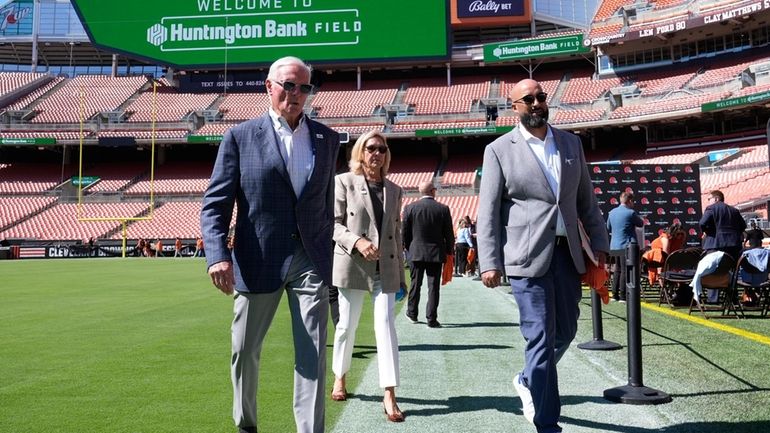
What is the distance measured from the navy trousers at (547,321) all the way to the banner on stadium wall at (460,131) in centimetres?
3941

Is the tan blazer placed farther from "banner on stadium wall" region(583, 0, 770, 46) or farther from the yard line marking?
"banner on stadium wall" region(583, 0, 770, 46)

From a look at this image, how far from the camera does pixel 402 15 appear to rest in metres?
48.0

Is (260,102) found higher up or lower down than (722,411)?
higher up

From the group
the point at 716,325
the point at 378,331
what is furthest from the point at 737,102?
the point at 378,331

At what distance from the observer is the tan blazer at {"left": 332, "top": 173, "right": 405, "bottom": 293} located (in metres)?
4.70

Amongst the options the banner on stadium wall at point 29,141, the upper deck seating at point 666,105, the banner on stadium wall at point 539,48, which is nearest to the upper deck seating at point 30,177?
the banner on stadium wall at point 29,141

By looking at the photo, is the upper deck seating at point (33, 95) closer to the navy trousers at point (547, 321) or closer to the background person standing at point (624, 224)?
the background person standing at point (624, 224)

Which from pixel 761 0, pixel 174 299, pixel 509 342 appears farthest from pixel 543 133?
pixel 761 0

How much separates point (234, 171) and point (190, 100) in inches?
2065

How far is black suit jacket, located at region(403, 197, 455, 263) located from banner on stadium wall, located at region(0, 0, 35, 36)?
63.6m

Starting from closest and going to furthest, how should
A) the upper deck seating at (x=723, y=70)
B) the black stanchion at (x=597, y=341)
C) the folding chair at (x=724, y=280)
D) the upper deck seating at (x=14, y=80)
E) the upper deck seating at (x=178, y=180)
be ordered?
the black stanchion at (x=597, y=341)
the folding chair at (x=724, y=280)
the upper deck seating at (x=723, y=70)
the upper deck seating at (x=178, y=180)
the upper deck seating at (x=14, y=80)

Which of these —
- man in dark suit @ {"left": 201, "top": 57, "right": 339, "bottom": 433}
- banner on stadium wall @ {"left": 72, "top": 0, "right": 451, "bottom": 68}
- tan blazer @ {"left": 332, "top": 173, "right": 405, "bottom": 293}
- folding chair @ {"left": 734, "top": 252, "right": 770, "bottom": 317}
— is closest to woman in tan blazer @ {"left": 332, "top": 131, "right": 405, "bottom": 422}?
tan blazer @ {"left": 332, "top": 173, "right": 405, "bottom": 293}

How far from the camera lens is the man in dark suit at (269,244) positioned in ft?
10.3

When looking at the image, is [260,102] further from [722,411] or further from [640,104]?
[722,411]
